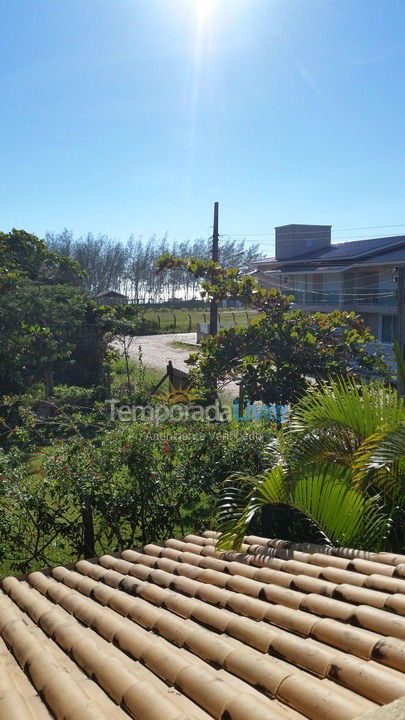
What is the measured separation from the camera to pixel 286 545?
486cm

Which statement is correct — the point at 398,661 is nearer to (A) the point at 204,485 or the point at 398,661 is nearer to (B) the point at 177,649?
(B) the point at 177,649

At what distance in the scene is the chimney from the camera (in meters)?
45.0

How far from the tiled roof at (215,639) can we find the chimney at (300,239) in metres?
41.9

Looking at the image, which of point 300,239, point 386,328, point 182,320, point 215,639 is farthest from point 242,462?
point 182,320

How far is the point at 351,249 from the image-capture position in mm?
38094

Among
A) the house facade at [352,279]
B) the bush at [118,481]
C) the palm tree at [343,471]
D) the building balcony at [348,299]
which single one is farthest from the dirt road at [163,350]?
the palm tree at [343,471]

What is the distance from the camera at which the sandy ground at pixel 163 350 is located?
103 ft

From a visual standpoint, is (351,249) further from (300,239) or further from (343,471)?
(343,471)

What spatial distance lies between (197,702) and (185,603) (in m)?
1.54

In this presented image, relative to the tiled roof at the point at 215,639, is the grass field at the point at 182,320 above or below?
above

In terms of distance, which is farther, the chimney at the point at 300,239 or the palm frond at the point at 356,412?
the chimney at the point at 300,239

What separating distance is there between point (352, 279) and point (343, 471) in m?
31.4

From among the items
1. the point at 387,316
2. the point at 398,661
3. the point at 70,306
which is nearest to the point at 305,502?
the point at 398,661

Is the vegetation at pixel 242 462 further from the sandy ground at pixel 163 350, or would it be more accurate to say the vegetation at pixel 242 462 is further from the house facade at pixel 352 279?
the house facade at pixel 352 279
